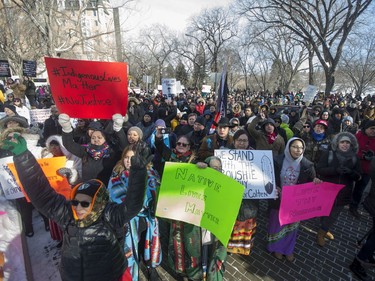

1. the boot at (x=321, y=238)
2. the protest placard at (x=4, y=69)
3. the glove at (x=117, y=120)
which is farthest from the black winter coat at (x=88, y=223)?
the protest placard at (x=4, y=69)

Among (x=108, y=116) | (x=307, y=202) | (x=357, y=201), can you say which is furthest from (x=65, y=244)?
(x=357, y=201)

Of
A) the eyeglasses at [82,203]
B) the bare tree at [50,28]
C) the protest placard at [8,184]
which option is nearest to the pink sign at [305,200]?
the eyeglasses at [82,203]

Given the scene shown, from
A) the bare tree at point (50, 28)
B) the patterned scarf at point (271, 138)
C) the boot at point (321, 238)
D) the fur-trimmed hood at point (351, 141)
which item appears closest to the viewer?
the fur-trimmed hood at point (351, 141)

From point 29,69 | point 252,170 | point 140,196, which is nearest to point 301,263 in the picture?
point 252,170

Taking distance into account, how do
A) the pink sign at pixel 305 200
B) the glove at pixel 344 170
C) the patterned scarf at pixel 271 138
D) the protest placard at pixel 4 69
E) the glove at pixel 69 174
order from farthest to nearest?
1. the protest placard at pixel 4 69
2. the patterned scarf at pixel 271 138
3. the glove at pixel 344 170
4. the pink sign at pixel 305 200
5. the glove at pixel 69 174

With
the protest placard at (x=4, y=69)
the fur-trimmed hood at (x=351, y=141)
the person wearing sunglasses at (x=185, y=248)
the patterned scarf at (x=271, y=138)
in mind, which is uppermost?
the protest placard at (x=4, y=69)

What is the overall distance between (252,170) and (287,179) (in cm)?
60

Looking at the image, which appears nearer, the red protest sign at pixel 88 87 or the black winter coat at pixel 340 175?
the red protest sign at pixel 88 87

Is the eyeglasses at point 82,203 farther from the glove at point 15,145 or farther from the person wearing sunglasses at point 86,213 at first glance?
the glove at point 15,145

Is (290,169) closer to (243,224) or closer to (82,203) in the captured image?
(243,224)

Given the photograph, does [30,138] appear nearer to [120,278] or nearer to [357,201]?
[120,278]

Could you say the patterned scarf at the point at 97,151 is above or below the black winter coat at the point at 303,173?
above

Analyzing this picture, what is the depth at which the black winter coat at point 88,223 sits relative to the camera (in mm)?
1734

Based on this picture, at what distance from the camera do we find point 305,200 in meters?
3.09
